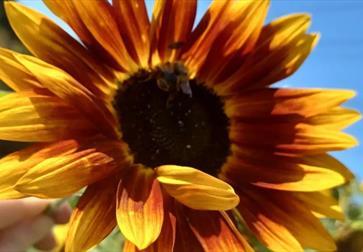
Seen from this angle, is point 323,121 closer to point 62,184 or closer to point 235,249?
point 235,249

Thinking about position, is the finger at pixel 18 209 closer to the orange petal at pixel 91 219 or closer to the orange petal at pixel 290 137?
the orange petal at pixel 91 219

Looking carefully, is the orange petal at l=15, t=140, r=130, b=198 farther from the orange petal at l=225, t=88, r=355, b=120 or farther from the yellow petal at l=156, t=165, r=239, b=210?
the orange petal at l=225, t=88, r=355, b=120

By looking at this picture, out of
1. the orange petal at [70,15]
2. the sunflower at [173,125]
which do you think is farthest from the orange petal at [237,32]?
the orange petal at [70,15]

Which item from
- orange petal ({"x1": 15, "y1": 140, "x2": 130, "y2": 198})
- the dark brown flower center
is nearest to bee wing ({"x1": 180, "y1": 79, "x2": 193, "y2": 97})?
the dark brown flower center

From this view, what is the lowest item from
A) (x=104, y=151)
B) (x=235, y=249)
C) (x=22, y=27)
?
(x=235, y=249)

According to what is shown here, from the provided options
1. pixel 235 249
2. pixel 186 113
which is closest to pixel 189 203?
pixel 235 249

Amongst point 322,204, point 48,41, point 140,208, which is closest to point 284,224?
point 322,204

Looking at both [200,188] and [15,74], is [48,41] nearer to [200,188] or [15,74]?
[15,74]
